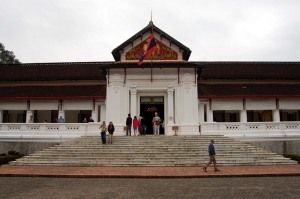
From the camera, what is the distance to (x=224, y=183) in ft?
37.6

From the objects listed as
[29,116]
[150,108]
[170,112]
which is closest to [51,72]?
[29,116]

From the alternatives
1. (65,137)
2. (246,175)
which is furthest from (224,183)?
(65,137)

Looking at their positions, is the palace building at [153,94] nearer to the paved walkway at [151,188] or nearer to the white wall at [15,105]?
the white wall at [15,105]

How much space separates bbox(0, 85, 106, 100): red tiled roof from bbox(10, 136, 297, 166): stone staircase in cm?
743

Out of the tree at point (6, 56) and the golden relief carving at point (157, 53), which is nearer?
the golden relief carving at point (157, 53)

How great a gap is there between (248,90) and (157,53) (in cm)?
935

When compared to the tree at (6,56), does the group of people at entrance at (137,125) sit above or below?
below

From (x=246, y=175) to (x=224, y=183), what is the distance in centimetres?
205

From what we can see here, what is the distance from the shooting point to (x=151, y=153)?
1812cm

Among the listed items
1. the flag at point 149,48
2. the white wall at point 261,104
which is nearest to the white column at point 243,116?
the white wall at point 261,104

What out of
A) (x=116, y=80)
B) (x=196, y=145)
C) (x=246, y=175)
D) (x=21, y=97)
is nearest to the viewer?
(x=246, y=175)

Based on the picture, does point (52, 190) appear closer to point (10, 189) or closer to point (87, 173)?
point (10, 189)

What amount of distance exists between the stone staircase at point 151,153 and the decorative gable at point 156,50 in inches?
275

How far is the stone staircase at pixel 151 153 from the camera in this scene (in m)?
17.0
